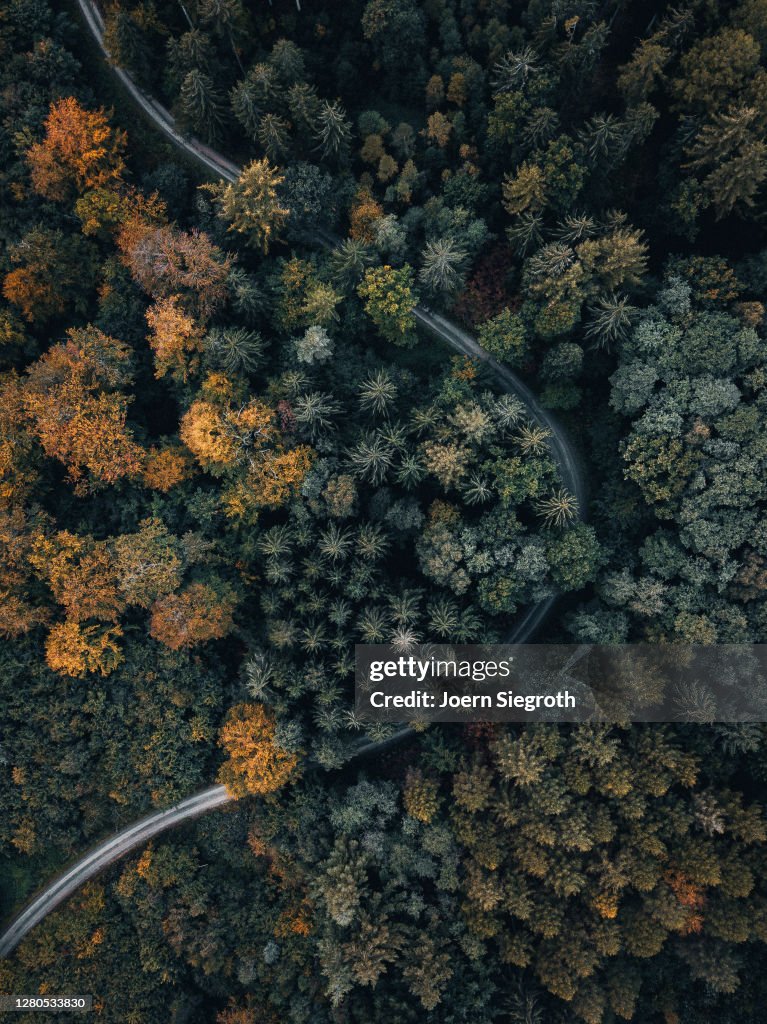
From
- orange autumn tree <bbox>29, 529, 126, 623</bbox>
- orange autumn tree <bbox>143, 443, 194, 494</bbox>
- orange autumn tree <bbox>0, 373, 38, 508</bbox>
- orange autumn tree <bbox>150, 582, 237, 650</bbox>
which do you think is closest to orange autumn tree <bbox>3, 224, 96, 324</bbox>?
orange autumn tree <bbox>0, 373, 38, 508</bbox>

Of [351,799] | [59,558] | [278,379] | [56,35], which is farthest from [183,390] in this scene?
[351,799]

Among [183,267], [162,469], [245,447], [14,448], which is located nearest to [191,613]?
[162,469]

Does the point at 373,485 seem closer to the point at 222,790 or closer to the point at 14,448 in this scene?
the point at 14,448

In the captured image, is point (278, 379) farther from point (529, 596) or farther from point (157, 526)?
point (529, 596)

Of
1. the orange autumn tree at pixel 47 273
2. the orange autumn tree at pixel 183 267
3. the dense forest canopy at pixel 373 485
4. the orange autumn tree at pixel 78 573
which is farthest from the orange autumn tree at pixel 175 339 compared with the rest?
the orange autumn tree at pixel 78 573

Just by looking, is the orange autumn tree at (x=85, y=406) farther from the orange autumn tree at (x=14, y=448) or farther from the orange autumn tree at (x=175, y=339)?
the orange autumn tree at (x=175, y=339)

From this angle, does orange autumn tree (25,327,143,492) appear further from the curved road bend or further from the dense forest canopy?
the curved road bend
